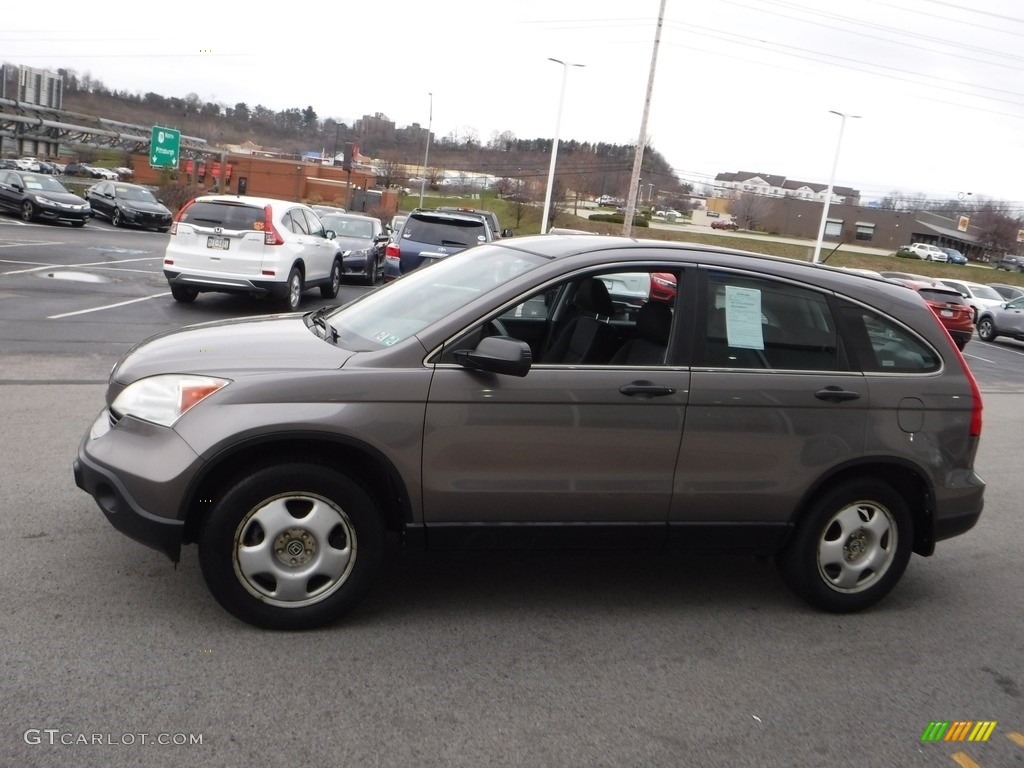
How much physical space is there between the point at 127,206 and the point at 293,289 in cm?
2424

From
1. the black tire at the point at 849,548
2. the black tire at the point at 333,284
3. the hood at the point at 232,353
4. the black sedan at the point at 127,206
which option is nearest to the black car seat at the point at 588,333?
the hood at the point at 232,353

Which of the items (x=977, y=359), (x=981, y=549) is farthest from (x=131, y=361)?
(x=977, y=359)

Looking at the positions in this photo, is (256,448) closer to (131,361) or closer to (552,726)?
(131,361)

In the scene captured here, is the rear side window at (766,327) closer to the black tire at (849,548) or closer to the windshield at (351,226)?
the black tire at (849,548)

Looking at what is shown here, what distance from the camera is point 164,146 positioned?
5381cm

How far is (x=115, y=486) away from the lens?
3.93 metres

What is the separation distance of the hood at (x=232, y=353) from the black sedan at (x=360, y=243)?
15.7 metres

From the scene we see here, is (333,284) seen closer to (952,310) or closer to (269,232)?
(269,232)

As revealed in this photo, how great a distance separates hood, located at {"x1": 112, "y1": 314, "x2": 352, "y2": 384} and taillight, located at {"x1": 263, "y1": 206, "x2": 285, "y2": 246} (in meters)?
10.0

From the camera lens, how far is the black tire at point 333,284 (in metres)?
17.6

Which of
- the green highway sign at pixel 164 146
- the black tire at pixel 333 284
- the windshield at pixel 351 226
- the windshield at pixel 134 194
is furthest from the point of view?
the green highway sign at pixel 164 146

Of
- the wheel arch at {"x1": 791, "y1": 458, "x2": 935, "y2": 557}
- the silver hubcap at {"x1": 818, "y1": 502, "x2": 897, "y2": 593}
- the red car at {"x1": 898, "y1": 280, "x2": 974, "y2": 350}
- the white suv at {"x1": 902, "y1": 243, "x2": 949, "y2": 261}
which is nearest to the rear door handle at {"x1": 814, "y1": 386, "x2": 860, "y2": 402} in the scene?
the wheel arch at {"x1": 791, "y1": 458, "x2": 935, "y2": 557}

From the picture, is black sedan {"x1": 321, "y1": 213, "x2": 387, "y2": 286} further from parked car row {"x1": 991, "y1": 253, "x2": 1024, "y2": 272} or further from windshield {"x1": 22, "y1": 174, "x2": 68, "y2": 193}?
parked car row {"x1": 991, "y1": 253, "x2": 1024, "y2": 272}

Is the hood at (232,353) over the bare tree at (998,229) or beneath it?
beneath
